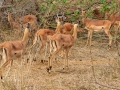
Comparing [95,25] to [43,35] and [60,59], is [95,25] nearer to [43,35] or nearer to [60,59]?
[60,59]

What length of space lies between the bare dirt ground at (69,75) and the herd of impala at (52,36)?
25cm

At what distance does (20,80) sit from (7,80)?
13.5 inches

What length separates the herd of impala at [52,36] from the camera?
6152mm

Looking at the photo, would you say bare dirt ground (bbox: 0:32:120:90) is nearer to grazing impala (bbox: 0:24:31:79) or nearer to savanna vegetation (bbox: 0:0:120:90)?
savanna vegetation (bbox: 0:0:120:90)

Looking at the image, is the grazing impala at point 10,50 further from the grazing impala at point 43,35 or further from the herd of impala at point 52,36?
the grazing impala at point 43,35

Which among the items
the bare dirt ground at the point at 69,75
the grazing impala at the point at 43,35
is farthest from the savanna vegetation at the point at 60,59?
the grazing impala at the point at 43,35

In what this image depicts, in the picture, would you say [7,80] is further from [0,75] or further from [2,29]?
[2,29]

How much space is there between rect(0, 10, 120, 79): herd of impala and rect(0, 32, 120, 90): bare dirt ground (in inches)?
9.7

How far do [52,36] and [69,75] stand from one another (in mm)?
1030

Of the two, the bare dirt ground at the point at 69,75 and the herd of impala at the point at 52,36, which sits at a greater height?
the herd of impala at the point at 52,36

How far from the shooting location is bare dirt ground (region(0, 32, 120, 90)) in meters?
5.49

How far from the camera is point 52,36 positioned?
693 cm

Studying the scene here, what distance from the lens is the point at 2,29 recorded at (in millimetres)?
10086

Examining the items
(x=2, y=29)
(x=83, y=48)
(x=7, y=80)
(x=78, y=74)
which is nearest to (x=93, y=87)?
(x=78, y=74)
